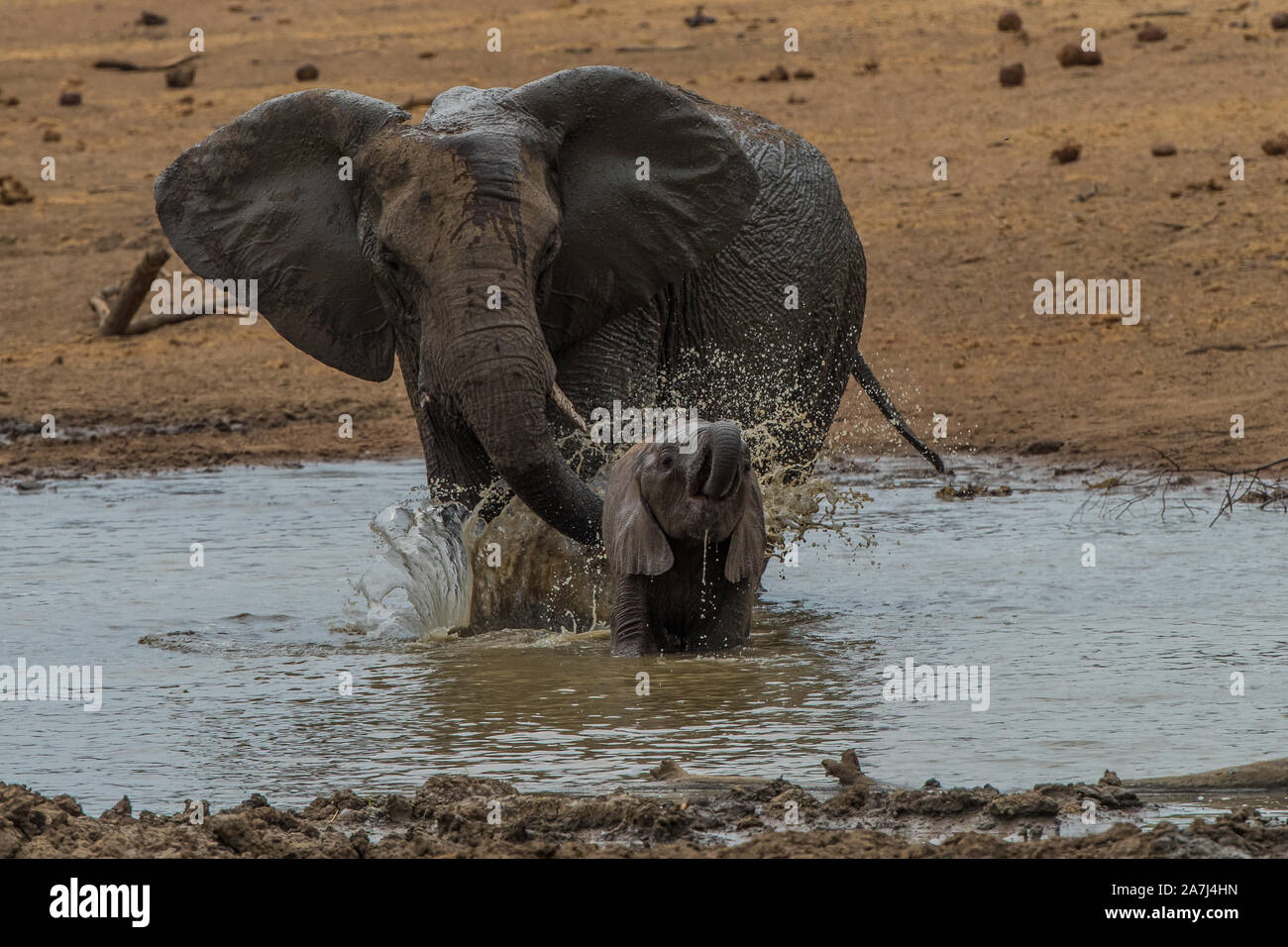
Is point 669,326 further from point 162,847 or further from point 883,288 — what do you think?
point 883,288

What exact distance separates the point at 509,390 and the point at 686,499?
25.9 inches

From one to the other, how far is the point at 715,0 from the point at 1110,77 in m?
9.41

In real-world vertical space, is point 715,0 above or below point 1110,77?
above

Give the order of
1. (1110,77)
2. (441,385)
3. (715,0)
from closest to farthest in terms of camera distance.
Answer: (441,385) < (1110,77) < (715,0)

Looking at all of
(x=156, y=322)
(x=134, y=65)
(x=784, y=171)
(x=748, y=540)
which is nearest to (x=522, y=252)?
(x=748, y=540)

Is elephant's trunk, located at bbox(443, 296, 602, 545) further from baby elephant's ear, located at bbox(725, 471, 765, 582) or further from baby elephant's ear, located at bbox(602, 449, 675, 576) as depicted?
baby elephant's ear, located at bbox(725, 471, 765, 582)

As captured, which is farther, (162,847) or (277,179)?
(277,179)

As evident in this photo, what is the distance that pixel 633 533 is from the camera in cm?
640

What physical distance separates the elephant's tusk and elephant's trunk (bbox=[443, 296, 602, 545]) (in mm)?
196

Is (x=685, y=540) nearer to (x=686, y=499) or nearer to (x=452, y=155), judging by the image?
(x=686, y=499)
